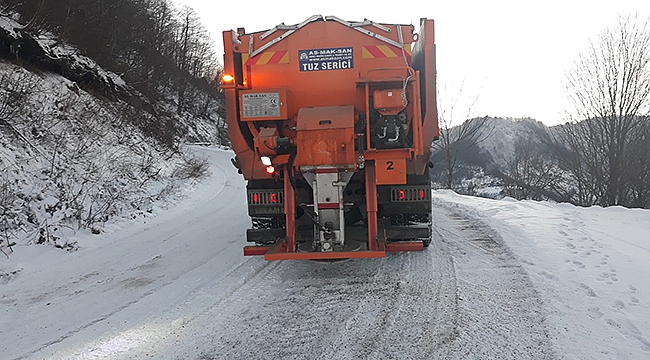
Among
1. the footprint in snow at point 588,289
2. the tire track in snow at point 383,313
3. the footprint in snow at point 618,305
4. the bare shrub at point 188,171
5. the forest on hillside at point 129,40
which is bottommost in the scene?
the tire track in snow at point 383,313

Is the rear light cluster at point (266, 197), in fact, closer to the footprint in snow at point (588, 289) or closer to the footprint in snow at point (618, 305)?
the footprint in snow at point (588, 289)

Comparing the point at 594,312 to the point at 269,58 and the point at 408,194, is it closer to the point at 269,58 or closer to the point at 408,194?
the point at 408,194

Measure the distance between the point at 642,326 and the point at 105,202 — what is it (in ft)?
27.7

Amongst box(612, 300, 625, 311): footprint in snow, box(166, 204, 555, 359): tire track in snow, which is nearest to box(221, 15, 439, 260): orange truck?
box(166, 204, 555, 359): tire track in snow

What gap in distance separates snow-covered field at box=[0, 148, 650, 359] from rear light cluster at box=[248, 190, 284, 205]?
2.63ft

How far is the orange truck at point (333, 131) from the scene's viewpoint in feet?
15.0

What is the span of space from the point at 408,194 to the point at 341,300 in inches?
65.6

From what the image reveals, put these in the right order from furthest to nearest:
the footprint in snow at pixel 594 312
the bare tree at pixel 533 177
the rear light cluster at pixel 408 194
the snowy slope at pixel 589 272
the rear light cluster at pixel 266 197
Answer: the bare tree at pixel 533 177, the rear light cluster at pixel 266 197, the rear light cluster at pixel 408 194, the footprint in snow at pixel 594 312, the snowy slope at pixel 589 272

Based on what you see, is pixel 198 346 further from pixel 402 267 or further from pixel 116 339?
pixel 402 267

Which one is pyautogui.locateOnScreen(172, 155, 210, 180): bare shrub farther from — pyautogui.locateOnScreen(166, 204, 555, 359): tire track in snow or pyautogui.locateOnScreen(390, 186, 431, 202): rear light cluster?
pyautogui.locateOnScreen(390, 186, 431, 202): rear light cluster

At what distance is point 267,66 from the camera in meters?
5.07

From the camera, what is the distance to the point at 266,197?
17.5ft

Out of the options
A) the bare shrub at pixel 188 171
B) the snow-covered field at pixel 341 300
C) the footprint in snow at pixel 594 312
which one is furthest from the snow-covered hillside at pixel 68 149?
the footprint in snow at pixel 594 312

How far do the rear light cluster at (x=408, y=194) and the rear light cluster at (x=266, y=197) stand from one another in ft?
4.48
